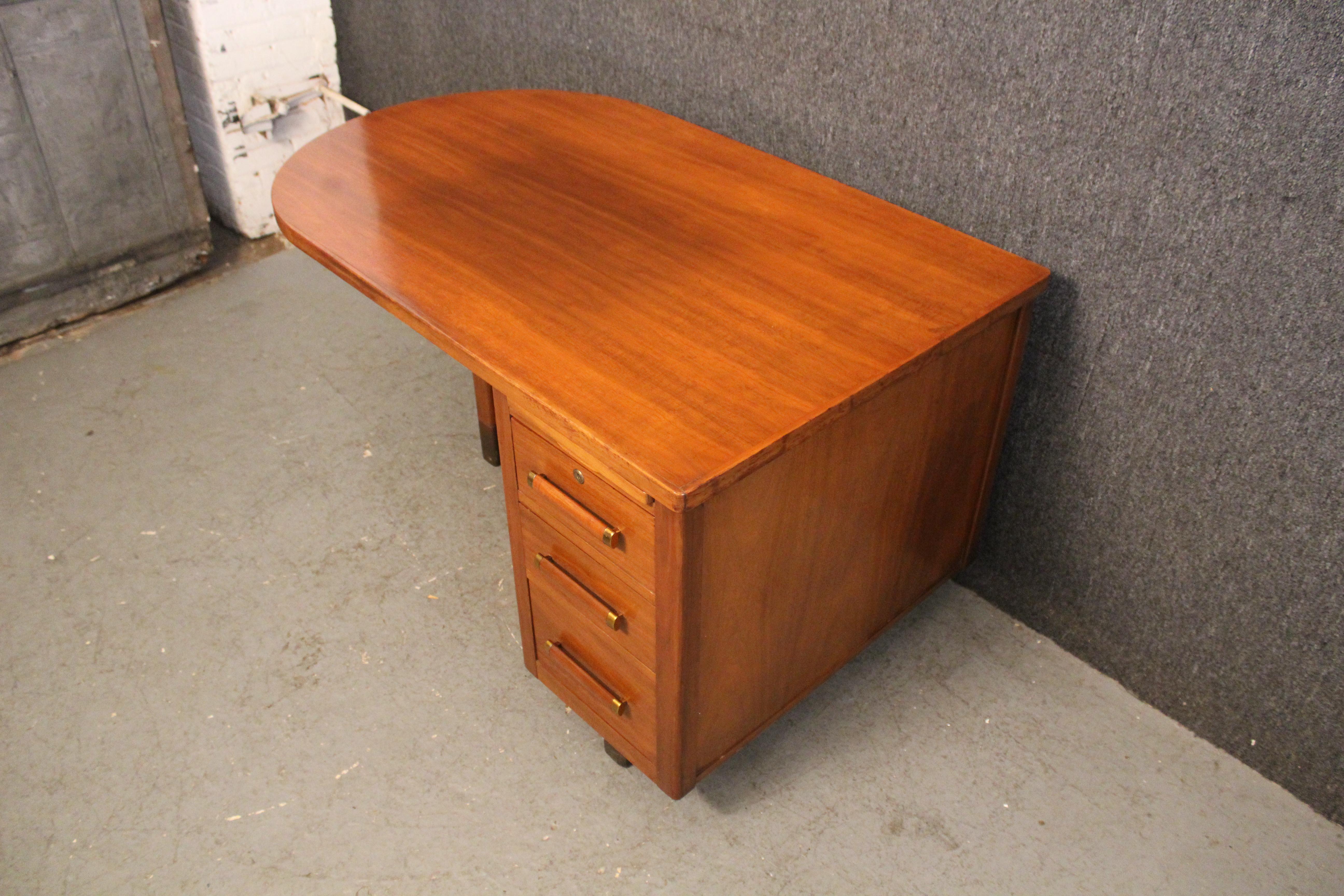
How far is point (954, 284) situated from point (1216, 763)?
2.54ft

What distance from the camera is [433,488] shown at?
196cm

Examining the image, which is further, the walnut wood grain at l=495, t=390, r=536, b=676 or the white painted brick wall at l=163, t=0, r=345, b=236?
the white painted brick wall at l=163, t=0, r=345, b=236

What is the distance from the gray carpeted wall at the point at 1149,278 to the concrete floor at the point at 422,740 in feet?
0.43

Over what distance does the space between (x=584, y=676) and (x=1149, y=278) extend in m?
0.87

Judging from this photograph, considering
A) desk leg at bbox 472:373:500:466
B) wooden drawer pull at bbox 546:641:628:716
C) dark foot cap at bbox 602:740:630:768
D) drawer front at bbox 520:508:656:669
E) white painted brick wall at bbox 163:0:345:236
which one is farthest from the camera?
white painted brick wall at bbox 163:0:345:236

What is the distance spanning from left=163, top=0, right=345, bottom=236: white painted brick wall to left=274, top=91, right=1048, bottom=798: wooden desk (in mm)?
950

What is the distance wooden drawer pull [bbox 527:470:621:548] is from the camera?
47.6 inches

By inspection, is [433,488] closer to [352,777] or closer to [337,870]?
[352,777]

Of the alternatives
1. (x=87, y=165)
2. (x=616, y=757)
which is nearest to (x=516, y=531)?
(x=616, y=757)

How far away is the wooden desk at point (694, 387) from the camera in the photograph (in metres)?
1.17

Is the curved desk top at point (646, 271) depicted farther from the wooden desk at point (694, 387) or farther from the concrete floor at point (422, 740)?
the concrete floor at point (422, 740)

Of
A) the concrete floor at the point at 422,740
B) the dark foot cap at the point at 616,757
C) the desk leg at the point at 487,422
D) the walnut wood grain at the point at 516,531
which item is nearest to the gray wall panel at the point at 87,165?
the concrete floor at the point at 422,740

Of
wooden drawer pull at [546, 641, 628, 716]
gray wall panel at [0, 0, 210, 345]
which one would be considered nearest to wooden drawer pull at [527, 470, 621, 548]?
wooden drawer pull at [546, 641, 628, 716]

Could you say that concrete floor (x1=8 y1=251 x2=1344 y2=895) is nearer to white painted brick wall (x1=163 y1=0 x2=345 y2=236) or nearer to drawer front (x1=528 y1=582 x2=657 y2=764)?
drawer front (x1=528 y1=582 x2=657 y2=764)
